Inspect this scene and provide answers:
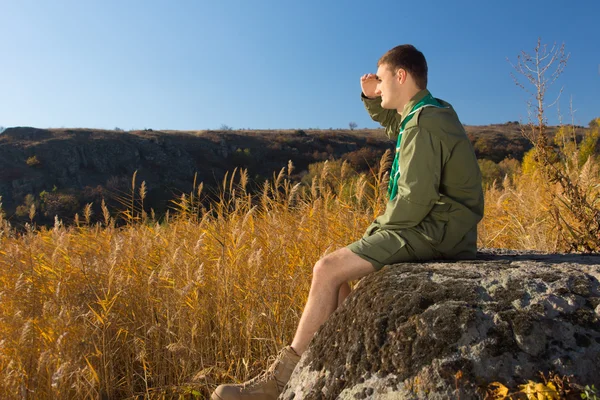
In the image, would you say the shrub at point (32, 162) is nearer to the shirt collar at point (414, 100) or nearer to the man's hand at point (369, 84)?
the man's hand at point (369, 84)

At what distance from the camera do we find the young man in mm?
2270

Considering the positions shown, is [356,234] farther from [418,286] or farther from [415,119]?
[418,286]

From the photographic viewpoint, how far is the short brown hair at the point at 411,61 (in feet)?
8.53

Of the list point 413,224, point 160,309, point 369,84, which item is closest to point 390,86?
point 369,84

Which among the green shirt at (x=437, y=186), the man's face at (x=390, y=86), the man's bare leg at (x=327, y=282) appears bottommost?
the man's bare leg at (x=327, y=282)

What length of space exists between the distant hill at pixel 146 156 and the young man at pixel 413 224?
75.9 ft

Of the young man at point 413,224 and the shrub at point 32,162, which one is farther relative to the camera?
the shrub at point 32,162

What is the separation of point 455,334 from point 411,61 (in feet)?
5.05

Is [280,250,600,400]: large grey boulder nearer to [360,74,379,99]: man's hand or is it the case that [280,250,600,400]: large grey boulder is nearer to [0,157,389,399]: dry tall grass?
[0,157,389,399]: dry tall grass

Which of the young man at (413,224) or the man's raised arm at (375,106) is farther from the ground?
the man's raised arm at (375,106)

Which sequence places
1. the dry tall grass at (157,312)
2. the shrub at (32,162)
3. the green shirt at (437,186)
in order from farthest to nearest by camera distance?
the shrub at (32,162) < the dry tall grass at (157,312) < the green shirt at (437,186)

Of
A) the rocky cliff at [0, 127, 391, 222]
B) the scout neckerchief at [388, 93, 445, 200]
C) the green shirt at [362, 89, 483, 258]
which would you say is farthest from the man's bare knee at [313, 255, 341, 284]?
the rocky cliff at [0, 127, 391, 222]

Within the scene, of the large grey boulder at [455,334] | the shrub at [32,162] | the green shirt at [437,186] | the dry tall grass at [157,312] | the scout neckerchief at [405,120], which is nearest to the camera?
the large grey boulder at [455,334]

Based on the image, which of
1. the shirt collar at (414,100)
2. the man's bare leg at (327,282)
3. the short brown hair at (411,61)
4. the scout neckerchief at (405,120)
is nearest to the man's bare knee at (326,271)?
the man's bare leg at (327,282)
